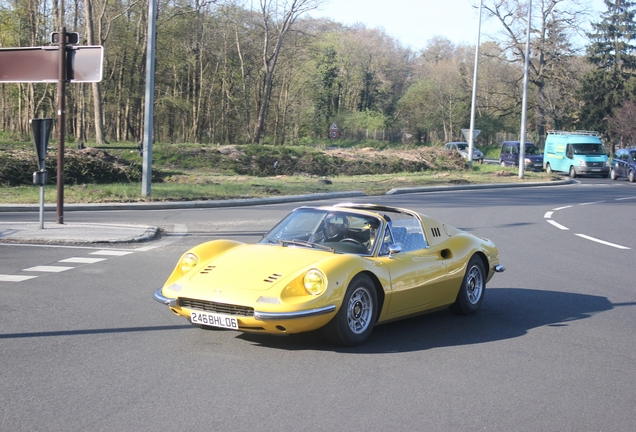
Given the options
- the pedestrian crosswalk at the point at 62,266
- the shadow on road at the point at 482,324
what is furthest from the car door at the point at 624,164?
the pedestrian crosswalk at the point at 62,266

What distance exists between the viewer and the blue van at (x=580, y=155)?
145 feet

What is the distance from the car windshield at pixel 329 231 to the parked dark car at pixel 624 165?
37948 millimetres

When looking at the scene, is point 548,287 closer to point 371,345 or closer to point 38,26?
point 371,345

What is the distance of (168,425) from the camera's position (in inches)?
177

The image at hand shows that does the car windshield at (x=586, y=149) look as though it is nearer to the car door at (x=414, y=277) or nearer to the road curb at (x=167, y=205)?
the road curb at (x=167, y=205)

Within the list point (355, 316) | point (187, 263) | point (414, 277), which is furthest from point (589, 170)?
→ point (187, 263)

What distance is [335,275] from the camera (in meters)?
6.34

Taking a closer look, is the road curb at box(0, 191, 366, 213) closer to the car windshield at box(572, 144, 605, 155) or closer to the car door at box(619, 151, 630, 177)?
the car door at box(619, 151, 630, 177)

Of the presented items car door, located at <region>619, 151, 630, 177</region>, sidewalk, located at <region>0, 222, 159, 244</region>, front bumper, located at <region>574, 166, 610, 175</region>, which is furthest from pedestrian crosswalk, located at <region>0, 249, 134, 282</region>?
front bumper, located at <region>574, 166, 610, 175</region>

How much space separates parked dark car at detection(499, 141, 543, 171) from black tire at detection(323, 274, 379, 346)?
45008 millimetres

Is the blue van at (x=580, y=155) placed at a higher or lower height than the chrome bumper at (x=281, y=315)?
higher

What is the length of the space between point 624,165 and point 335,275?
4039 cm

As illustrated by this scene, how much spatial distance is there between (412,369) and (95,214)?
14.8 meters

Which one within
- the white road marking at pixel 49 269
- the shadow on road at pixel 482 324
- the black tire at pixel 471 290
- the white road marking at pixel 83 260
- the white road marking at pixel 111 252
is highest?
the black tire at pixel 471 290
